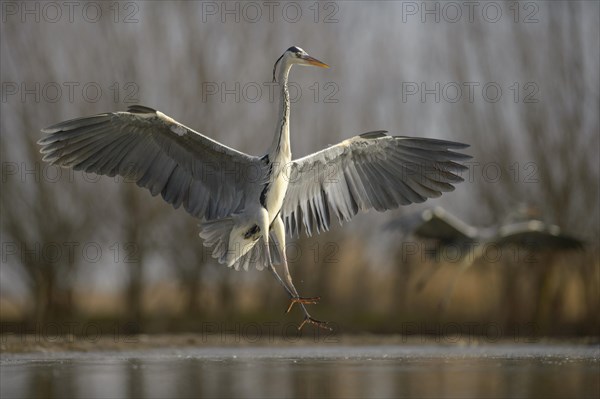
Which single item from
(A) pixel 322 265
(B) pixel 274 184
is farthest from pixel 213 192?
(A) pixel 322 265

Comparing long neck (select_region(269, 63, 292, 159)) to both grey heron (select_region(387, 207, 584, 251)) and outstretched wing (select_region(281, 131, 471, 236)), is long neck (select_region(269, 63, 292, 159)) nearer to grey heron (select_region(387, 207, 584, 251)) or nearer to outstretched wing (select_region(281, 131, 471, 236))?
outstretched wing (select_region(281, 131, 471, 236))

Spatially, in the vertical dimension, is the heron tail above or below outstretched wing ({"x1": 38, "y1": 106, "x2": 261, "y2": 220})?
below

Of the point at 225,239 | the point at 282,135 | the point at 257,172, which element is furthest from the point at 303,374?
the point at 282,135

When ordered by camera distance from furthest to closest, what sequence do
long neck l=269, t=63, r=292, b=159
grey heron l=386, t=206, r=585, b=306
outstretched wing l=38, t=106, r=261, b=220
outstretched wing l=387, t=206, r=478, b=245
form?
1. grey heron l=386, t=206, r=585, b=306
2. outstretched wing l=387, t=206, r=478, b=245
3. long neck l=269, t=63, r=292, b=159
4. outstretched wing l=38, t=106, r=261, b=220

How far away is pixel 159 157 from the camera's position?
10117 millimetres

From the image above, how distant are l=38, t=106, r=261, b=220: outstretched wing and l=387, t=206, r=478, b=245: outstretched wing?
21.2ft

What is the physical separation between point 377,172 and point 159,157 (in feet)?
6.60

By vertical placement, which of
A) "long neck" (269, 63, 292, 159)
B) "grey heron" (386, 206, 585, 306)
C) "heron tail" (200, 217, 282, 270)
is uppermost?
"long neck" (269, 63, 292, 159)

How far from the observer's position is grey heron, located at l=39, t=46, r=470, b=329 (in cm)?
977

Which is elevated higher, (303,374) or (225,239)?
(225,239)

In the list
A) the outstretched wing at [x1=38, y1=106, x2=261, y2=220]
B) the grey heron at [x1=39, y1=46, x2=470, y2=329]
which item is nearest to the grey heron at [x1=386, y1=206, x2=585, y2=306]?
the grey heron at [x1=39, y1=46, x2=470, y2=329]

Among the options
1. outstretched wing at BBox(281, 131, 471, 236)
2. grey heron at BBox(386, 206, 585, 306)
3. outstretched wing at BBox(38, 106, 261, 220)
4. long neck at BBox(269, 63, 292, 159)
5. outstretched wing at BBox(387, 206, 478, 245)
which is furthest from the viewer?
grey heron at BBox(386, 206, 585, 306)

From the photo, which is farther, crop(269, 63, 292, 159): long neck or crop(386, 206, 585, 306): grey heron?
crop(386, 206, 585, 306): grey heron

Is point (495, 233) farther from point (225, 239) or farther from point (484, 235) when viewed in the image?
point (225, 239)
